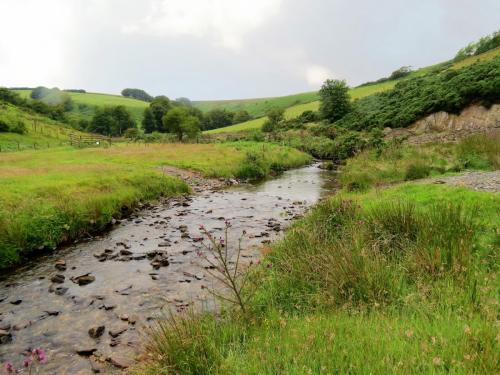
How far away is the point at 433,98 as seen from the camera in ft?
215

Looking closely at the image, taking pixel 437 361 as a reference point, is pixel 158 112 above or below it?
above

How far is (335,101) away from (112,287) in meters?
94.0

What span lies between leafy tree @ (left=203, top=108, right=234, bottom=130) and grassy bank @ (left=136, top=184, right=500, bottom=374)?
154 meters

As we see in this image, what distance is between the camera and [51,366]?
6215mm

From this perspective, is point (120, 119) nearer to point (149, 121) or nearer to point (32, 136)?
point (149, 121)

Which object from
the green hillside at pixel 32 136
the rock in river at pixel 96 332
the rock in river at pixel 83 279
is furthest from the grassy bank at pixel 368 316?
the green hillside at pixel 32 136

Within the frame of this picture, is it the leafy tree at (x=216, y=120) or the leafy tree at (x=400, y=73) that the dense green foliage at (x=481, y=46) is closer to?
the leafy tree at (x=400, y=73)

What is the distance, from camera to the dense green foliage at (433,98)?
57.6 m

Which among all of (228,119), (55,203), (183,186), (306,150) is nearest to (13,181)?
(55,203)

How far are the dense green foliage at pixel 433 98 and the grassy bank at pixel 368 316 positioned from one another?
61324 mm

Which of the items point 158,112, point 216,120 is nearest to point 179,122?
point 158,112

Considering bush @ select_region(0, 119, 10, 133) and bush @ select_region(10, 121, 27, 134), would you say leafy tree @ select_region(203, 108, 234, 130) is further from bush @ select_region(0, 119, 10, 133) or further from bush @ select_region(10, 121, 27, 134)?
bush @ select_region(0, 119, 10, 133)

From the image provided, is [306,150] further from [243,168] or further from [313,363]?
[313,363]

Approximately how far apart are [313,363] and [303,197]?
60.2 ft
